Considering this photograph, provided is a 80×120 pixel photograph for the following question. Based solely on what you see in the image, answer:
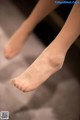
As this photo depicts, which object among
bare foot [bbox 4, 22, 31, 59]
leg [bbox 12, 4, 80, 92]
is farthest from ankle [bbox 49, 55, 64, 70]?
bare foot [bbox 4, 22, 31, 59]

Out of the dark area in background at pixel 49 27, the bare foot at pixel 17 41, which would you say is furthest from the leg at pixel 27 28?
the dark area in background at pixel 49 27

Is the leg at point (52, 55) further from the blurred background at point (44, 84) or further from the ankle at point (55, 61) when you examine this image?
the blurred background at point (44, 84)

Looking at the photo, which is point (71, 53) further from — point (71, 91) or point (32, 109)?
point (32, 109)

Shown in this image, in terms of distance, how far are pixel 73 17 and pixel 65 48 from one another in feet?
0.36

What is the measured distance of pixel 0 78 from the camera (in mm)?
1145

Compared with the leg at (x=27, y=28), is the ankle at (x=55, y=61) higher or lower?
lower

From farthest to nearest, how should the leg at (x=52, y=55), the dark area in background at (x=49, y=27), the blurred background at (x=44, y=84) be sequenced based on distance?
1. the dark area in background at (x=49, y=27)
2. the blurred background at (x=44, y=84)
3. the leg at (x=52, y=55)

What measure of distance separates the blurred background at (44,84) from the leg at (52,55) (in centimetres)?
14

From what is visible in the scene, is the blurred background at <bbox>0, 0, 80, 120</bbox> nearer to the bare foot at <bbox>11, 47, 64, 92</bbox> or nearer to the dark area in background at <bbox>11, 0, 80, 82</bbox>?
the dark area in background at <bbox>11, 0, 80, 82</bbox>

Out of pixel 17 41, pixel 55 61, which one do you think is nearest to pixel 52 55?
pixel 55 61

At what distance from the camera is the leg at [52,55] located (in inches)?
36.8

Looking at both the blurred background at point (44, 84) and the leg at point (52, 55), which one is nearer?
the leg at point (52, 55)

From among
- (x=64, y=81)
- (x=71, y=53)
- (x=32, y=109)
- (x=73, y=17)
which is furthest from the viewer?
(x=71, y=53)

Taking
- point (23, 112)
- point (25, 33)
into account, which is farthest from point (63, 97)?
point (25, 33)
